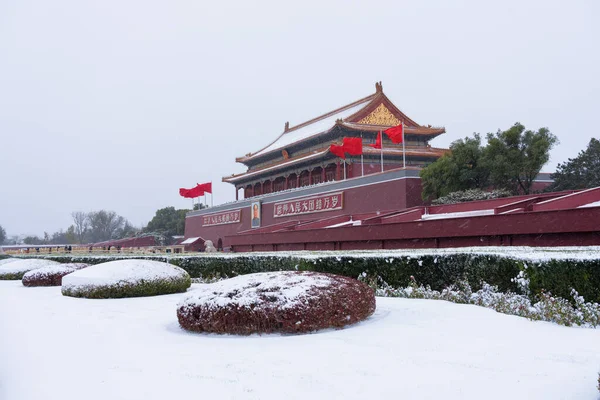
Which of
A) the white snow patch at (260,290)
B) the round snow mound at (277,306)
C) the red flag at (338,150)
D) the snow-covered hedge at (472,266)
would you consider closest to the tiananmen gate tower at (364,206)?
the red flag at (338,150)

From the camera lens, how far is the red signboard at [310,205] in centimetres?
2763

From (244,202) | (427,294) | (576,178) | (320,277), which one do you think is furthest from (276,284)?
(244,202)

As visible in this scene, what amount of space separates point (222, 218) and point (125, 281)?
30.3m

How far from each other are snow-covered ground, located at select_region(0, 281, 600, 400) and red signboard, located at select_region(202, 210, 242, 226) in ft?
105

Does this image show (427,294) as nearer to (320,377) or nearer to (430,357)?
(430,357)

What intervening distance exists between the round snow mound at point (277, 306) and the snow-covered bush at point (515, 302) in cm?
181

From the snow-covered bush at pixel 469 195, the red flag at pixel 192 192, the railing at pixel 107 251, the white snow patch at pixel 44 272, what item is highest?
the red flag at pixel 192 192

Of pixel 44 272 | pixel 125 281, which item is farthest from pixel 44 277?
pixel 125 281

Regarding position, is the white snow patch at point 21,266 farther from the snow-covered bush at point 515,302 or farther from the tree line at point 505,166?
the tree line at point 505,166

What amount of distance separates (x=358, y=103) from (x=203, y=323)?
108 feet

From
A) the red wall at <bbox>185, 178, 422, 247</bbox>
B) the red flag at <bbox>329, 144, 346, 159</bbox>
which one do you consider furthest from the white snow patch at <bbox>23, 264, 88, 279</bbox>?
the red flag at <bbox>329, 144, 346, 159</bbox>

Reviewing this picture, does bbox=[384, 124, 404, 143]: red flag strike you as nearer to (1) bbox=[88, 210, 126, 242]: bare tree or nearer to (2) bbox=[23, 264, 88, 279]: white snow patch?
(2) bbox=[23, 264, 88, 279]: white snow patch

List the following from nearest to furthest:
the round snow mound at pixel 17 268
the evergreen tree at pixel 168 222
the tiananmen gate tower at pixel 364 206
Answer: the tiananmen gate tower at pixel 364 206, the round snow mound at pixel 17 268, the evergreen tree at pixel 168 222

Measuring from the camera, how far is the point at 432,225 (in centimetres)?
1284
